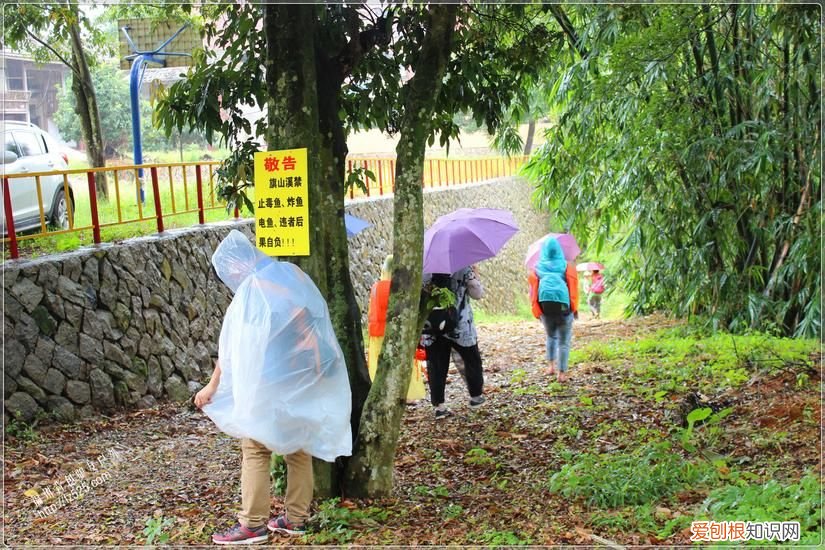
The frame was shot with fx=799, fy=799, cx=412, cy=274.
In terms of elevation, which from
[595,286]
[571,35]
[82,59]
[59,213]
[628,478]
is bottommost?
[595,286]

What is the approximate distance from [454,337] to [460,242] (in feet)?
2.65

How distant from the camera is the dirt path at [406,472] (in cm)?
425

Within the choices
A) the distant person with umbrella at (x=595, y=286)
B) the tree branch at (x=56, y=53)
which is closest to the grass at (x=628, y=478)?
the tree branch at (x=56, y=53)

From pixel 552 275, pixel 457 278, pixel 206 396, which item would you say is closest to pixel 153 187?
pixel 457 278

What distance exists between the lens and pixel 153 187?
27.6 ft

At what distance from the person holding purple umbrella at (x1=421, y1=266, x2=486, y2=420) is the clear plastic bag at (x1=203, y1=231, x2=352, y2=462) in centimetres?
234

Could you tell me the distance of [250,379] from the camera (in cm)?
388

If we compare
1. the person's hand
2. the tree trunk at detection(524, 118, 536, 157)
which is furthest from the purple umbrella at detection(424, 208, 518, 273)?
the tree trunk at detection(524, 118, 536, 157)

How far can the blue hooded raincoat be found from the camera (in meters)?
7.55

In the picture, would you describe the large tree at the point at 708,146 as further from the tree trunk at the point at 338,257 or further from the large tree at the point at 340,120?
the tree trunk at the point at 338,257

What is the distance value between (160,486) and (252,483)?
1.57 m

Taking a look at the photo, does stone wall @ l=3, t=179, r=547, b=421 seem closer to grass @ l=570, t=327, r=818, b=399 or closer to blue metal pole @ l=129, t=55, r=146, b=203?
blue metal pole @ l=129, t=55, r=146, b=203

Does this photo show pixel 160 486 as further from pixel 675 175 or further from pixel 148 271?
pixel 675 175

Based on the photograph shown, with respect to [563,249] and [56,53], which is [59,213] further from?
[563,249]
